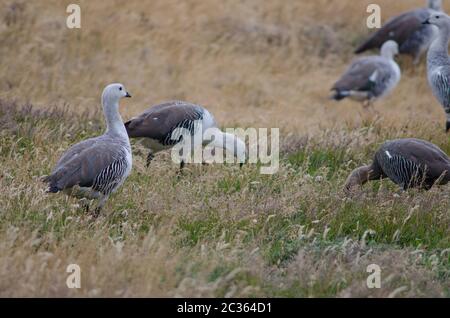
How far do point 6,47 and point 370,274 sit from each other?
34.9ft

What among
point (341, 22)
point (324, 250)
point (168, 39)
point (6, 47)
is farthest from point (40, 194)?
point (341, 22)

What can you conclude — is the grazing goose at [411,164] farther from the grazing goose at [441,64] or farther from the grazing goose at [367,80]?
the grazing goose at [367,80]

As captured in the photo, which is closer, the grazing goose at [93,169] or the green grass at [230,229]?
the green grass at [230,229]

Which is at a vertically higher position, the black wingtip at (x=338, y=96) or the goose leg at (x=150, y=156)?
the black wingtip at (x=338, y=96)

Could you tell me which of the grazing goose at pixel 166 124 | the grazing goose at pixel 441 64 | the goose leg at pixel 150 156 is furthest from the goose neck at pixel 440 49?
the goose leg at pixel 150 156

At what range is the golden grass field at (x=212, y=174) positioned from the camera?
23.8 ft

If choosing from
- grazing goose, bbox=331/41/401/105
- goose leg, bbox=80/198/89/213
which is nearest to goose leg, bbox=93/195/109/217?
goose leg, bbox=80/198/89/213

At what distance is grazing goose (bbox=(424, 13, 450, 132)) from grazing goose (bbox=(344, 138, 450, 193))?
2.99 meters

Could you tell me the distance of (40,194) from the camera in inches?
333

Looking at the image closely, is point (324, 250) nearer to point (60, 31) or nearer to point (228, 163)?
point (228, 163)

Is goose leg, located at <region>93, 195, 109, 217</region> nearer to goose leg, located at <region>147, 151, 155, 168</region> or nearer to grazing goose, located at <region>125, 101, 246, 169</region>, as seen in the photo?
grazing goose, located at <region>125, 101, 246, 169</region>

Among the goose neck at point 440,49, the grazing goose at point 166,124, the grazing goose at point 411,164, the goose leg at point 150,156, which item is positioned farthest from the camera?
the goose neck at point 440,49

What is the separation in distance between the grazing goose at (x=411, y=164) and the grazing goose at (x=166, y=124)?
1.92 meters

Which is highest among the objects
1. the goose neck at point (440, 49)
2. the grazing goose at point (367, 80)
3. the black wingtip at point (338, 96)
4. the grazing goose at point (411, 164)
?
the goose neck at point (440, 49)
